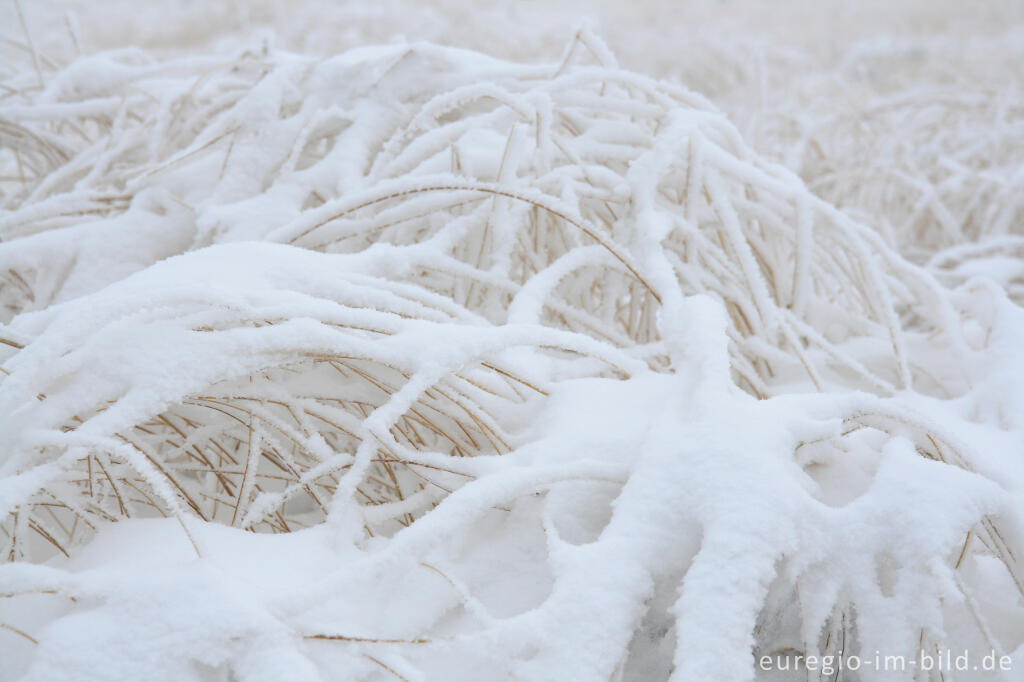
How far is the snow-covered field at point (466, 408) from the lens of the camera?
0.50 metres

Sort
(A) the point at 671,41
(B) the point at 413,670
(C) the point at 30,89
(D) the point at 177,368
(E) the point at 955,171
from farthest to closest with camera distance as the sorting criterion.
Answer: (A) the point at 671,41
(E) the point at 955,171
(C) the point at 30,89
(D) the point at 177,368
(B) the point at 413,670

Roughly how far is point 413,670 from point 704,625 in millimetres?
184

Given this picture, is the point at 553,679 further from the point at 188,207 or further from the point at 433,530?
the point at 188,207

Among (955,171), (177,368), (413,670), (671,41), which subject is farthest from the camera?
(671,41)

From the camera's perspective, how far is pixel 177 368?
58cm

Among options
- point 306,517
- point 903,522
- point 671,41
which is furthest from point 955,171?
point 671,41

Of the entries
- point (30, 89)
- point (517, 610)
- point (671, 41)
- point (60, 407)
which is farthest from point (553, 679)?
point (671, 41)

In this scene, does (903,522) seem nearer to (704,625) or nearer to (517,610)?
(704,625)

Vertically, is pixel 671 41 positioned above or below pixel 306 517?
above

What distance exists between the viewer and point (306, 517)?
816 millimetres

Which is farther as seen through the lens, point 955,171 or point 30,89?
point 955,171

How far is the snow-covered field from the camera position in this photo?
0.50 metres

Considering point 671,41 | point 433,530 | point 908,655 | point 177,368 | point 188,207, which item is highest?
point 671,41

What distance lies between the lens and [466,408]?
2.17 feet
